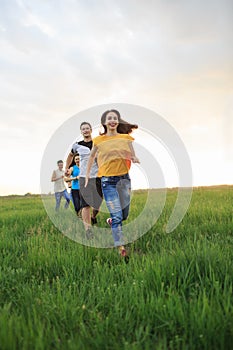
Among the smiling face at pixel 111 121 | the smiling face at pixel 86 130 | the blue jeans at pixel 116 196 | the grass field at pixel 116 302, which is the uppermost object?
the smiling face at pixel 86 130

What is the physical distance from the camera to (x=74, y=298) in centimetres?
324

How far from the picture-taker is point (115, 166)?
5.54m

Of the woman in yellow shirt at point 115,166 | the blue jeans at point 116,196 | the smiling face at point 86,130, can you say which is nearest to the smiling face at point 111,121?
the woman in yellow shirt at point 115,166

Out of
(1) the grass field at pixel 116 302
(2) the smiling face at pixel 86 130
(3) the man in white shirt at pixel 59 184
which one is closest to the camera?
(1) the grass field at pixel 116 302

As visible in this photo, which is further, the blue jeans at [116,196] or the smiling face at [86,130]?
the smiling face at [86,130]

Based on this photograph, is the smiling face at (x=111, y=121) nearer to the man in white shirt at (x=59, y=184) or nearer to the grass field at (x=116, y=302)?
the grass field at (x=116, y=302)

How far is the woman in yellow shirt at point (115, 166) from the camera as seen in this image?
18.0ft

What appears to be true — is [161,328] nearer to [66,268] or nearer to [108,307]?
[108,307]

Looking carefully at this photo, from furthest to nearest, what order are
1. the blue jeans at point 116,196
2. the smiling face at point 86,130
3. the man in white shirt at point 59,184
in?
the man in white shirt at point 59,184 < the smiling face at point 86,130 < the blue jeans at point 116,196

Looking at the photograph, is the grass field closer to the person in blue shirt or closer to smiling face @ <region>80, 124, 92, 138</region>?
smiling face @ <region>80, 124, 92, 138</region>

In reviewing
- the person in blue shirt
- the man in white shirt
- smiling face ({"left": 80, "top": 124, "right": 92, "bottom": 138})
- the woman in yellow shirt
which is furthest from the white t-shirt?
the woman in yellow shirt

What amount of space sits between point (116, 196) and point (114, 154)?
64 cm

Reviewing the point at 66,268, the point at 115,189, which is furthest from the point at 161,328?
the point at 115,189

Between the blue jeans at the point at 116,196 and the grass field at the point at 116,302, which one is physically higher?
the blue jeans at the point at 116,196
